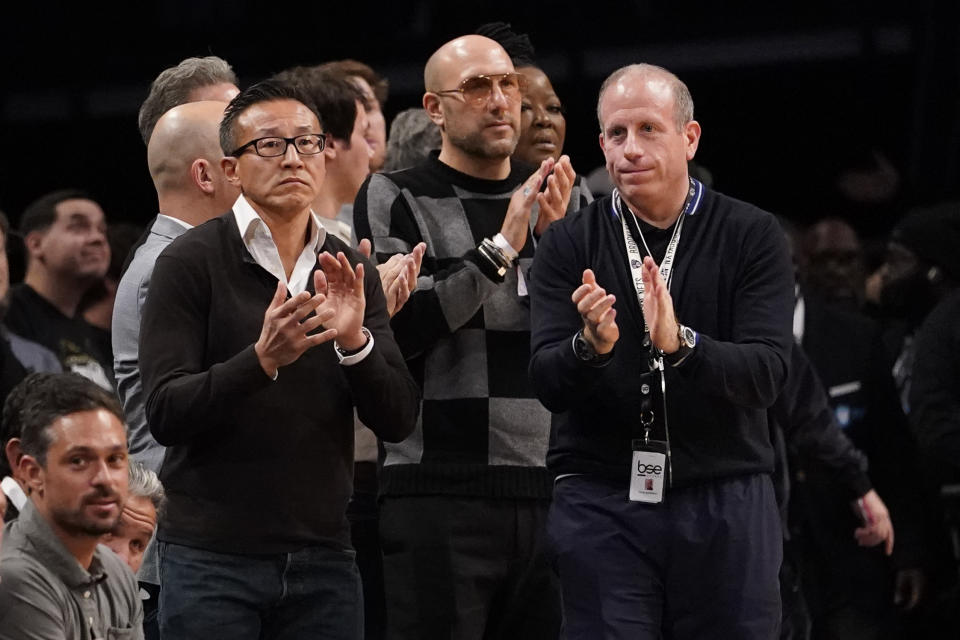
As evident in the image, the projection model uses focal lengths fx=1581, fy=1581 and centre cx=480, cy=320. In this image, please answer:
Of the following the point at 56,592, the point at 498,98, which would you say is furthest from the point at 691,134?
the point at 56,592

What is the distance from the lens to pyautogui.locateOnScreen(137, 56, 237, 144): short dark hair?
3805 millimetres

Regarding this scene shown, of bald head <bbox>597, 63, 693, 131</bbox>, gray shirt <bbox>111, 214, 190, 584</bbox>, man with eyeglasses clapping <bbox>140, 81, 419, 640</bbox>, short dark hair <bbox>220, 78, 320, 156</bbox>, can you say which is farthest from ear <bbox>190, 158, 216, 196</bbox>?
bald head <bbox>597, 63, 693, 131</bbox>

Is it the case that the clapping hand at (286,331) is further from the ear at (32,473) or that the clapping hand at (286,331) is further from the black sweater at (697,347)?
the ear at (32,473)

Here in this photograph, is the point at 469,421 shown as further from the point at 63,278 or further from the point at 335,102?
the point at 63,278

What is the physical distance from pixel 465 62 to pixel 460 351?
28.6 inches

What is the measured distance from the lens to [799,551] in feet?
16.3

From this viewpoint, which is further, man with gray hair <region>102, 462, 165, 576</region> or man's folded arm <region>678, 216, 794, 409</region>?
man with gray hair <region>102, 462, 165, 576</region>

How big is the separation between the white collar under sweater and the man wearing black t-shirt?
2022 mm

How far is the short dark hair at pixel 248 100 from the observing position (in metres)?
3.11

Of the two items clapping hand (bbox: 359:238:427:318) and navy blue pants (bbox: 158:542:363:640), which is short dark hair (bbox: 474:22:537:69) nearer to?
clapping hand (bbox: 359:238:427:318)

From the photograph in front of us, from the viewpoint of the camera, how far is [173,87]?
3812mm

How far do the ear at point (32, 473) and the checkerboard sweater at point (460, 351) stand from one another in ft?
2.70

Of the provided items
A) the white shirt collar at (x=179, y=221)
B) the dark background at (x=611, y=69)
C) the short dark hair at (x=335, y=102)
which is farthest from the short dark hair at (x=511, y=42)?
the dark background at (x=611, y=69)

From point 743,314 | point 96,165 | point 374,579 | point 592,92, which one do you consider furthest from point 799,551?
point 96,165
